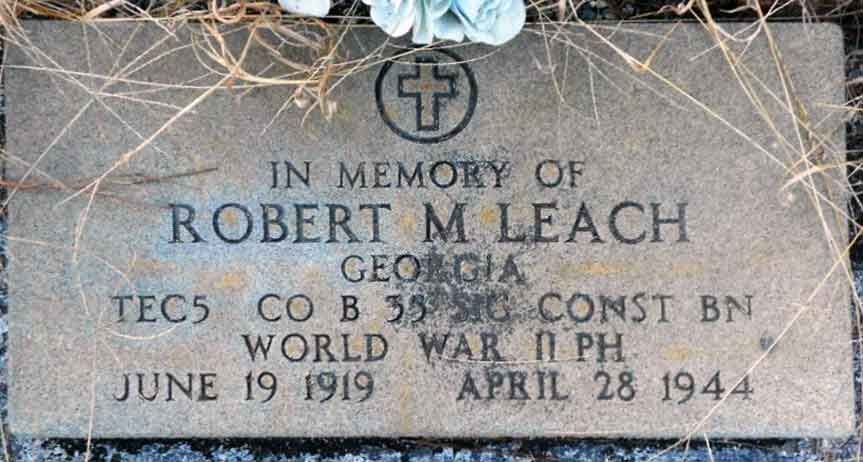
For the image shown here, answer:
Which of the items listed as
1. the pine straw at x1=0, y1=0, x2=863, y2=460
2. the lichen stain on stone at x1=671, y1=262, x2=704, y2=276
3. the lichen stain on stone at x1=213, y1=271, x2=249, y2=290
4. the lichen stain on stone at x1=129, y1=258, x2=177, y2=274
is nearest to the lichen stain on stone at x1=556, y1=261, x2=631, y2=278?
the lichen stain on stone at x1=671, y1=262, x2=704, y2=276

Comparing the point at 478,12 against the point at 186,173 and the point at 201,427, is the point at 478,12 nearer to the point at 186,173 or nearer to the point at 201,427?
the point at 186,173

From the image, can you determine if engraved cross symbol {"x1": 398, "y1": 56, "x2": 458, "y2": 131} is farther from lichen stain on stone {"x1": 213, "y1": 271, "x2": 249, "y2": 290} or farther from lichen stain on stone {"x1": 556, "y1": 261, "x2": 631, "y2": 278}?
lichen stain on stone {"x1": 213, "y1": 271, "x2": 249, "y2": 290}

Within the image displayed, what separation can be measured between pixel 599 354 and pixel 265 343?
2.77 feet

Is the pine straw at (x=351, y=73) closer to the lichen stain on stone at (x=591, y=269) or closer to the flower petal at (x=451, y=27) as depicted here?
the flower petal at (x=451, y=27)

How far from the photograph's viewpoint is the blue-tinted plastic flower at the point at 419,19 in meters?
2.18

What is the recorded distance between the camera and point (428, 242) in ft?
7.77

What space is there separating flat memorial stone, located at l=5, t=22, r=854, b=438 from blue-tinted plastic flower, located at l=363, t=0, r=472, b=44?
0.15 metres

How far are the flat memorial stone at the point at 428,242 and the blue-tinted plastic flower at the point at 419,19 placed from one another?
15 cm

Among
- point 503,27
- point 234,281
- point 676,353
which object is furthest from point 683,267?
point 234,281

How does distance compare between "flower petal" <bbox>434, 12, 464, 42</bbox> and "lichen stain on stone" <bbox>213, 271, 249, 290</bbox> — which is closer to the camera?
"flower petal" <bbox>434, 12, 464, 42</bbox>

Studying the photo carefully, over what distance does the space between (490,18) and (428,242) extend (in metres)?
0.58

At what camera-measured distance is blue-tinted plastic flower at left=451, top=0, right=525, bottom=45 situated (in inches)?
85.0

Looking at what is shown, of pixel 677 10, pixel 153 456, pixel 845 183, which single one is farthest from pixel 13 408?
pixel 845 183

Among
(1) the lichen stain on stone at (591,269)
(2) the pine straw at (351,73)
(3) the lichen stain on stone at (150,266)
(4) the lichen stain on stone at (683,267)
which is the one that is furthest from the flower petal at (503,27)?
(3) the lichen stain on stone at (150,266)
